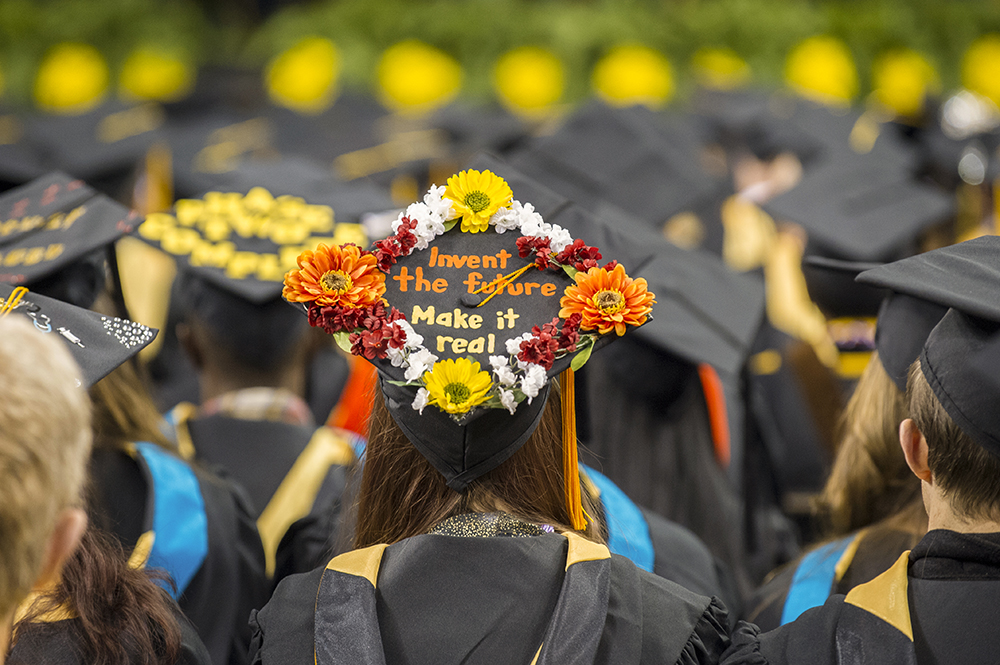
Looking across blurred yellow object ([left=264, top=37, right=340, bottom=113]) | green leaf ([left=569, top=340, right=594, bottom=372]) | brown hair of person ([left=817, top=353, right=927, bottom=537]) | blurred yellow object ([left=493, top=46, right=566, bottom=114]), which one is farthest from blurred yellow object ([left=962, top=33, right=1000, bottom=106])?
green leaf ([left=569, top=340, right=594, bottom=372])

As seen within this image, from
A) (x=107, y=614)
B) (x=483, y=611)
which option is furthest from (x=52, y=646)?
(x=483, y=611)

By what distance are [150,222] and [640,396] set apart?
1584 mm

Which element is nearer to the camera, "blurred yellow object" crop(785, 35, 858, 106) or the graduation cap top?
the graduation cap top

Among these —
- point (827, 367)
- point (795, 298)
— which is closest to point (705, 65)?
point (795, 298)

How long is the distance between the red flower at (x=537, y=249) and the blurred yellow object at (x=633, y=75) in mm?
8039

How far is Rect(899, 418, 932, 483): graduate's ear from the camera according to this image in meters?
1.50

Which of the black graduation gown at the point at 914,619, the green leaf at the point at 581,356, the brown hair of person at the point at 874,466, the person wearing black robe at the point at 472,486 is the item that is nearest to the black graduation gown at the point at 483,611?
the person wearing black robe at the point at 472,486

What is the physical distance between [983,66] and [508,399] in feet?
32.6

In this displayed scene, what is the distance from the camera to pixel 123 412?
2.24 m

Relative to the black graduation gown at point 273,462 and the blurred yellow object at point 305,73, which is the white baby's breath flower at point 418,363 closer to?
the black graduation gown at point 273,462

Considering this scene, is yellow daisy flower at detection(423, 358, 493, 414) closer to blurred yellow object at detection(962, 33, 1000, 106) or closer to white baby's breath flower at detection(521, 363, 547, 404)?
white baby's breath flower at detection(521, 363, 547, 404)

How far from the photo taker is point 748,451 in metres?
3.07

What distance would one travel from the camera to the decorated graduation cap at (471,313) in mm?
1453

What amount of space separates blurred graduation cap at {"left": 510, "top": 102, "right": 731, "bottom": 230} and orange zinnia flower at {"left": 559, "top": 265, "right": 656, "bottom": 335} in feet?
8.10
